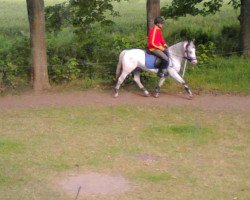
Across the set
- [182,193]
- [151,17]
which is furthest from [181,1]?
[182,193]

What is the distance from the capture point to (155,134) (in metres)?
12.2

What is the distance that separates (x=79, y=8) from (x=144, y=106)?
4136mm

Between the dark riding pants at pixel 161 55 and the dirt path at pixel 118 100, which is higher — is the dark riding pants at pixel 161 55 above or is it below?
above

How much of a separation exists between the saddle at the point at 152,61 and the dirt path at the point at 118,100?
81cm

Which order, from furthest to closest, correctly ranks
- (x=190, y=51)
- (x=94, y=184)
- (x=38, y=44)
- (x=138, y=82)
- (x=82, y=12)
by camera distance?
(x=82, y=12)
(x=38, y=44)
(x=138, y=82)
(x=190, y=51)
(x=94, y=184)

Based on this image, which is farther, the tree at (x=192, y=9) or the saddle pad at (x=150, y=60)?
the tree at (x=192, y=9)

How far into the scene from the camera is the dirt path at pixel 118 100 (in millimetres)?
14727

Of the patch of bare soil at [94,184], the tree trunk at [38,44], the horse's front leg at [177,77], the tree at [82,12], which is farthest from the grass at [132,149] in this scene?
the tree at [82,12]

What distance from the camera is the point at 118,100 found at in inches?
597

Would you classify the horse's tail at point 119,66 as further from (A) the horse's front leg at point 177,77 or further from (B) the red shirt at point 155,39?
(A) the horse's front leg at point 177,77

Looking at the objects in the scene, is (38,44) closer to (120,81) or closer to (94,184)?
(120,81)

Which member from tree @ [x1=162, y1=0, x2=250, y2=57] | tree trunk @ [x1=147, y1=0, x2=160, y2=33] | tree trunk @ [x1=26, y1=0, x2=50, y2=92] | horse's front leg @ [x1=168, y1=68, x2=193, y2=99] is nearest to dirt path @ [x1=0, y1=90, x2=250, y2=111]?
horse's front leg @ [x1=168, y1=68, x2=193, y2=99]

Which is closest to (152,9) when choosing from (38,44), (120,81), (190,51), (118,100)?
(190,51)

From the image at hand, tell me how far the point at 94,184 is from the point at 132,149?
1881 mm
